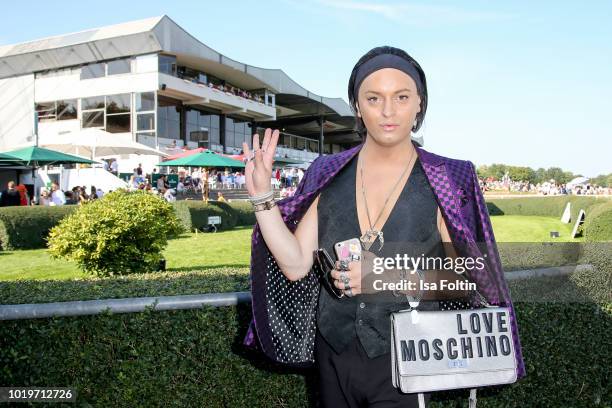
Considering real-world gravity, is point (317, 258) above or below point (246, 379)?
above

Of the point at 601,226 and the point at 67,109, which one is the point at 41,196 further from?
the point at 67,109

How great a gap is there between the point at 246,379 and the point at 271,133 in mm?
1801

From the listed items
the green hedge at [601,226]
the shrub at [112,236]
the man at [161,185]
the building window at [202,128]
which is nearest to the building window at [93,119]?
the building window at [202,128]

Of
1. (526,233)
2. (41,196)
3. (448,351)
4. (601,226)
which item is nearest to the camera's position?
(448,351)

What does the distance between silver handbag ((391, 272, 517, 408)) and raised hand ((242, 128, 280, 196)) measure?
72cm

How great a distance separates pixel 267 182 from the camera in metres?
2.09

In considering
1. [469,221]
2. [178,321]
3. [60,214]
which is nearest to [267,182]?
[469,221]

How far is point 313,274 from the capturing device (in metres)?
2.40

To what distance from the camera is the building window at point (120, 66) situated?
37.8 metres

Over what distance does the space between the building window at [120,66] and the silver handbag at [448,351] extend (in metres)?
39.3

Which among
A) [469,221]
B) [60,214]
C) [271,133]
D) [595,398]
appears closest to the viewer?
[271,133]

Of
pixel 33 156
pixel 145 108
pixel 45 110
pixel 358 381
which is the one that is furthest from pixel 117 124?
pixel 358 381

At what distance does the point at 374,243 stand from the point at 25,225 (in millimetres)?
14319

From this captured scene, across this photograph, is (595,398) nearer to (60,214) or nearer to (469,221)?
(469,221)
